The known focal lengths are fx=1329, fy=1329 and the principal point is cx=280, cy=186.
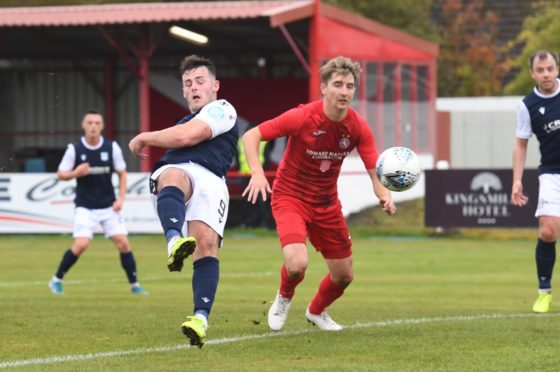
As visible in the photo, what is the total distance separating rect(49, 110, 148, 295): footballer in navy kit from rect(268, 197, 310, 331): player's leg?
17.3 ft

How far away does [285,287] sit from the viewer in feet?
34.7

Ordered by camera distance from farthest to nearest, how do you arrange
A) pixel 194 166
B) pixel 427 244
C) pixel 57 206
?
pixel 57 206
pixel 427 244
pixel 194 166

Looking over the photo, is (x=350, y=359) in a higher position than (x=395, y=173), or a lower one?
lower

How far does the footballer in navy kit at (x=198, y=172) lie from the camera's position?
9086mm

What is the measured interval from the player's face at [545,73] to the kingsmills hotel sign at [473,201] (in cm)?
1368

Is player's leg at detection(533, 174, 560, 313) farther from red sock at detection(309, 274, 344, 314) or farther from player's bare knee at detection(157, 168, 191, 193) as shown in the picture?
player's bare knee at detection(157, 168, 191, 193)

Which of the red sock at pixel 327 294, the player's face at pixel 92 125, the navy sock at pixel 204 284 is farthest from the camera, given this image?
the player's face at pixel 92 125

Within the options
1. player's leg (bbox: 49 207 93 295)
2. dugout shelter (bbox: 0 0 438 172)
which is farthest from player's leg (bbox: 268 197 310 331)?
dugout shelter (bbox: 0 0 438 172)

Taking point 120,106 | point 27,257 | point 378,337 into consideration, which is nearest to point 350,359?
point 378,337

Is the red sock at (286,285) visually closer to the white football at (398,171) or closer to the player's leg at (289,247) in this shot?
the player's leg at (289,247)

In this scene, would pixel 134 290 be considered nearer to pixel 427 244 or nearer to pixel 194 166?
pixel 194 166

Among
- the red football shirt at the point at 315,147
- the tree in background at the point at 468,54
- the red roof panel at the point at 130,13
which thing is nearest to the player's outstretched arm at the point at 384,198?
the red football shirt at the point at 315,147

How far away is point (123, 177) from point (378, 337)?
6.93 meters

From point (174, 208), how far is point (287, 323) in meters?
2.68
